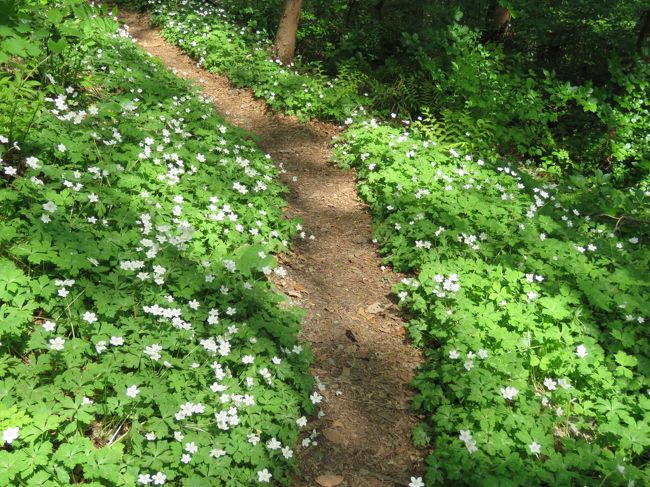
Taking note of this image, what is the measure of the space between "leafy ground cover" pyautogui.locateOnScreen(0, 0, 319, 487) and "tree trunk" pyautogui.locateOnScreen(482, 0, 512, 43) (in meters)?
7.59

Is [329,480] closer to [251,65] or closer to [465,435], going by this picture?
[465,435]

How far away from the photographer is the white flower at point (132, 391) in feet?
10.0

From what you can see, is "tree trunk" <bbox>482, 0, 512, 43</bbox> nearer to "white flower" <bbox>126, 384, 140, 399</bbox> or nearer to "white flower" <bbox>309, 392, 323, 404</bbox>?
"white flower" <bbox>309, 392, 323, 404</bbox>

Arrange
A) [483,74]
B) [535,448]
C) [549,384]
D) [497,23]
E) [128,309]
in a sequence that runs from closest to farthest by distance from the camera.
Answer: [535,448], [128,309], [549,384], [483,74], [497,23]

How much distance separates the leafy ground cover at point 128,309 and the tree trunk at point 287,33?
585 cm

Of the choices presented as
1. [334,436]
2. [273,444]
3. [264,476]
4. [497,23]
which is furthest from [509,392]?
[497,23]

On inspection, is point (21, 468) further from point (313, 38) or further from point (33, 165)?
point (313, 38)

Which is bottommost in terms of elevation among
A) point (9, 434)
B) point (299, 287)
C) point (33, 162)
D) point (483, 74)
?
point (299, 287)

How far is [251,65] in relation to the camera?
1005 centimetres

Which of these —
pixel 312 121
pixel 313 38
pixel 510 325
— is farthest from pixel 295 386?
pixel 313 38

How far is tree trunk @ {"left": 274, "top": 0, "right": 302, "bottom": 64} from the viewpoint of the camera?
413 inches

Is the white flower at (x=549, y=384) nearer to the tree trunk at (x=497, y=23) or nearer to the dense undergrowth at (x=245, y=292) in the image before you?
the dense undergrowth at (x=245, y=292)

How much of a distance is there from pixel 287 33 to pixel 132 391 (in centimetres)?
956

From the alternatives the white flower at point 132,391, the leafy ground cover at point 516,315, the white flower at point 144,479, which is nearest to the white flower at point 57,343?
the white flower at point 132,391
